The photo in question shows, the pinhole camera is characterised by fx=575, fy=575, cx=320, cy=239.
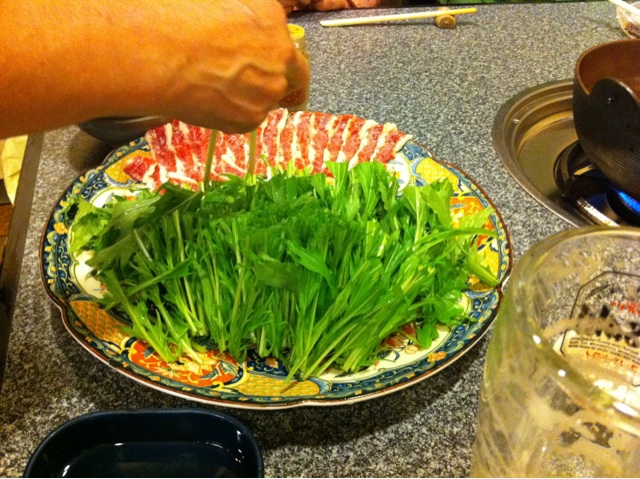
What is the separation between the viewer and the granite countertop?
79 cm

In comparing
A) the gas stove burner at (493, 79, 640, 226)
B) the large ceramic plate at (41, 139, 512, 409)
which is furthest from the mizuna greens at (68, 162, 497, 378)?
the gas stove burner at (493, 79, 640, 226)

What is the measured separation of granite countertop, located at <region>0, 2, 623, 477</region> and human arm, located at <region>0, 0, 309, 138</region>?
406mm

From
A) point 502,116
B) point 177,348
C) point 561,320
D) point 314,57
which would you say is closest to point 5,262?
point 177,348

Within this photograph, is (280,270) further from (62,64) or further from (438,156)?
(438,156)

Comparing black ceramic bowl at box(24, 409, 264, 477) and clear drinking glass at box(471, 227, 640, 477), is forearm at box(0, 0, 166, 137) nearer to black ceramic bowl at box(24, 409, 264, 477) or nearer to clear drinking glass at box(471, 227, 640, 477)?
black ceramic bowl at box(24, 409, 264, 477)

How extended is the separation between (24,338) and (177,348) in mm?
270

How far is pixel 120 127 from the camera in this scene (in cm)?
125

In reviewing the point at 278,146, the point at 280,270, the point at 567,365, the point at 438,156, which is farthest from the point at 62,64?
the point at 438,156

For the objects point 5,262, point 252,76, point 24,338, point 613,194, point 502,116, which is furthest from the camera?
point 502,116

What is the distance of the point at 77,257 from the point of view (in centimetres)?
98

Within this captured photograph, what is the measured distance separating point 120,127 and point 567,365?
108 cm

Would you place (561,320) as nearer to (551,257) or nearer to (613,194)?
(551,257)

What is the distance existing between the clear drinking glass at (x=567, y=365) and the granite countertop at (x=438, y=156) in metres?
0.20

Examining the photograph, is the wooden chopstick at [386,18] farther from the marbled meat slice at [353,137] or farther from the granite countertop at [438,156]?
the marbled meat slice at [353,137]
